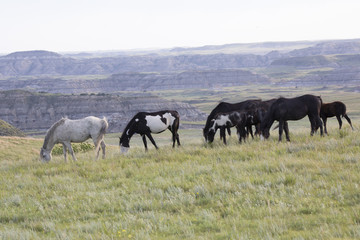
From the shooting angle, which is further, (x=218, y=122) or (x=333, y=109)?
(x=333, y=109)

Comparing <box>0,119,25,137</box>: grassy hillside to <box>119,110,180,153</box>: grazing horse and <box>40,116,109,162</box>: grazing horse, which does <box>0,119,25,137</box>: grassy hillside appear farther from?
<box>119,110,180,153</box>: grazing horse

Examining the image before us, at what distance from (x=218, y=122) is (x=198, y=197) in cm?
887

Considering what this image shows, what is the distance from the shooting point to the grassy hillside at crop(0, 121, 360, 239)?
24.2 ft

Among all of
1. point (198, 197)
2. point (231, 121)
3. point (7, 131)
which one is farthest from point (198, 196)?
point (7, 131)

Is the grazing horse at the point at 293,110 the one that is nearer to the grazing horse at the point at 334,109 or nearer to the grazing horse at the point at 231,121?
the grazing horse at the point at 231,121

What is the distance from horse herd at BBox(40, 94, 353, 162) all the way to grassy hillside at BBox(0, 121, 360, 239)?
92.8 inches

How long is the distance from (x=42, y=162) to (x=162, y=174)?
7.18 meters

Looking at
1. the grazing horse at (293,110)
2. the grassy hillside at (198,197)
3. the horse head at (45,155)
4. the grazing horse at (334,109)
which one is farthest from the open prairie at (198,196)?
the grazing horse at (334,109)

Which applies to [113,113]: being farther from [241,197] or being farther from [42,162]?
[241,197]

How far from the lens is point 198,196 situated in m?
9.76

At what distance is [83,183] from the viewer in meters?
12.1

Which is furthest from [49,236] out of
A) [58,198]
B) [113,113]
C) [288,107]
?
[113,113]

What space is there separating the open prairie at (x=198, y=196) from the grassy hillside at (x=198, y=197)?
24 millimetres

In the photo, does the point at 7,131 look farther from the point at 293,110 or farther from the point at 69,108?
the point at 293,110
